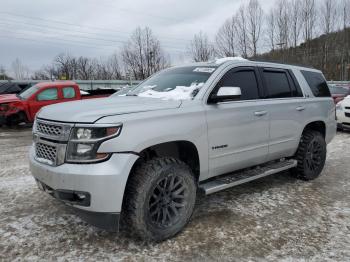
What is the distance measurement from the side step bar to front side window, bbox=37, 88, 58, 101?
30.4 ft

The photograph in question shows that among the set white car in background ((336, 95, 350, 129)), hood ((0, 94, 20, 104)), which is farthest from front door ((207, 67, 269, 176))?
hood ((0, 94, 20, 104))

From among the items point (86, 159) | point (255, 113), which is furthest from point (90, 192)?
point (255, 113)

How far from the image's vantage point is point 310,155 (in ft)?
17.5

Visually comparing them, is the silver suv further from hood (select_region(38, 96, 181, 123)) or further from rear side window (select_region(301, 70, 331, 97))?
rear side window (select_region(301, 70, 331, 97))

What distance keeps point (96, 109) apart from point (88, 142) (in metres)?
0.42

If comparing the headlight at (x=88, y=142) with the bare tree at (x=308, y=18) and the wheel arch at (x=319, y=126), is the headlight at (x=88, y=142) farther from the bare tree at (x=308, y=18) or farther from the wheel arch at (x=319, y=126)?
the bare tree at (x=308, y=18)

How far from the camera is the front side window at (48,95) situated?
38.6ft

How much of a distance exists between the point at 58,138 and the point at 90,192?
1.96 feet

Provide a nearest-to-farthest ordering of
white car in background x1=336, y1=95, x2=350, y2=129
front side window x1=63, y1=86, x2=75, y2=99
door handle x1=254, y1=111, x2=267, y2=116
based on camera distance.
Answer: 1. door handle x1=254, y1=111, x2=267, y2=116
2. white car in background x1=336, y1=95, x2=350, y2=129
3. front side window x1=63, y1=86, x2=75, y2=99

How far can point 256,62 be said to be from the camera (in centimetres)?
462

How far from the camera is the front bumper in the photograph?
2.86 meters

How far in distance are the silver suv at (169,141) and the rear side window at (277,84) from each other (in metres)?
0.01

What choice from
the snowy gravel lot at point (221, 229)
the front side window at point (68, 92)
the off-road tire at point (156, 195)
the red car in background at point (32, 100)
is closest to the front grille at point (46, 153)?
the off-road tire at point (156, 195)

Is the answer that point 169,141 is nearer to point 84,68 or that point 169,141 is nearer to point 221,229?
point 221,229
